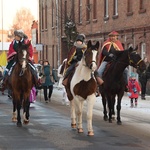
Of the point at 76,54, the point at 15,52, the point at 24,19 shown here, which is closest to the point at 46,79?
the point at 15,52

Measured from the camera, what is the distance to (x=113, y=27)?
3703 centimetres

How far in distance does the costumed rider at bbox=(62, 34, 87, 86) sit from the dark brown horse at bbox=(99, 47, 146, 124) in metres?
1.88

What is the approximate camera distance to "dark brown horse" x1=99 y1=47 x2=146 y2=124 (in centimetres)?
1515

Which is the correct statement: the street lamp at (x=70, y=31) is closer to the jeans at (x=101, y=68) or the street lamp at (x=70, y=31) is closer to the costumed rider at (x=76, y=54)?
the jeans at (x=101, y=68)

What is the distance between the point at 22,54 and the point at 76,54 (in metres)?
1.40

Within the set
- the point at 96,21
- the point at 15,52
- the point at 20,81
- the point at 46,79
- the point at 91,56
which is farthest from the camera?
the point at 96,21

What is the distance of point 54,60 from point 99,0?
13.0 metres

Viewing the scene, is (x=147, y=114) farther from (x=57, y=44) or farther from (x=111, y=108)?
(x=57, y=44)

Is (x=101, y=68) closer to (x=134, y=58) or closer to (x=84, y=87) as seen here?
(x=134, y=58)

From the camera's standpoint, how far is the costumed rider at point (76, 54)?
13.5 metres

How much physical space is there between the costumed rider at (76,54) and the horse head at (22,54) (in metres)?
1.11

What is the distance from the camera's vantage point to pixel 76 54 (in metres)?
13.7

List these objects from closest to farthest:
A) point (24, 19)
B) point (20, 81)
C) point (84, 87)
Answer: point (84, 87) < point (20, 81) < point (24, 19)

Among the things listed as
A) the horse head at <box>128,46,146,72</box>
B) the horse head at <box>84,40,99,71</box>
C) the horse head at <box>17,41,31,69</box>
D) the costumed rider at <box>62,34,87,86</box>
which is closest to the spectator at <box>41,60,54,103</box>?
the horse head at <box>128,46,146,72</box>
